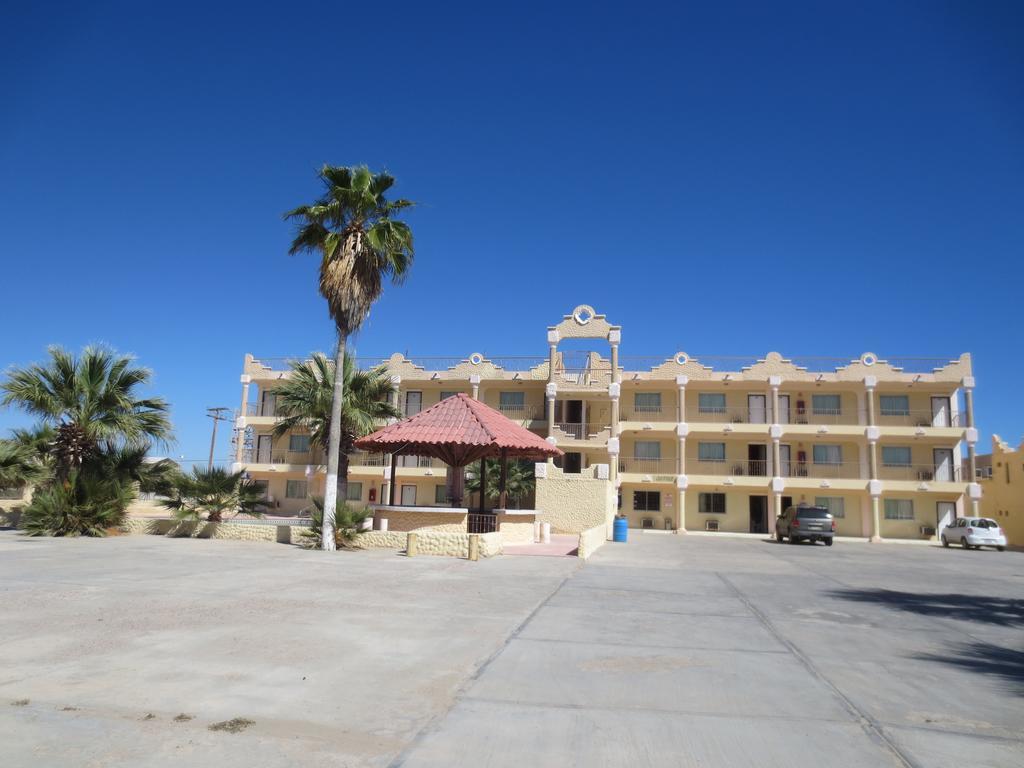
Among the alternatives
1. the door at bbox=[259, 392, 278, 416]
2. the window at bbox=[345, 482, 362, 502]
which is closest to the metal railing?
the window at bbox=[345, 482, 362, 502]

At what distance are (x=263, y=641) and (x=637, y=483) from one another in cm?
3579

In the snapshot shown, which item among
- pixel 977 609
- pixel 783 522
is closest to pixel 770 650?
pixel 977 609

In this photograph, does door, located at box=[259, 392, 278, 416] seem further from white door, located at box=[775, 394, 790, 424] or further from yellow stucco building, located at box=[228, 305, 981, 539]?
white door, located at box=[775, 394, 790, 424]

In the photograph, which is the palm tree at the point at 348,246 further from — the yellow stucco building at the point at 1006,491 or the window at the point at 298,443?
the yellow stucco building at the point at 1006,491

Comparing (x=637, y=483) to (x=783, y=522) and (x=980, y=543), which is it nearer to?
(x=783, y=522)

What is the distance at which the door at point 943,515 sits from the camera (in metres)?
40.1

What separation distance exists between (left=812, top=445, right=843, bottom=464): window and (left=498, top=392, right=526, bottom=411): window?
17645 millimetres

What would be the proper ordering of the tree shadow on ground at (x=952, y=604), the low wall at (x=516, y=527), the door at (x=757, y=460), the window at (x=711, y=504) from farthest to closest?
the window at (x=711, y=504) → the door at (x=757, y=460) → the low wall at (x=516, y=527) → the tree shadow on ground at (x=952, y=604)

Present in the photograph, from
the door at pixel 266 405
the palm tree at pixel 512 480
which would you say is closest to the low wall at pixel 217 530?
the palm tree at pixel 512 480

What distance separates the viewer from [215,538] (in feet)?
72.9

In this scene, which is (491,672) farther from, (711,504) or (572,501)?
(711,504)

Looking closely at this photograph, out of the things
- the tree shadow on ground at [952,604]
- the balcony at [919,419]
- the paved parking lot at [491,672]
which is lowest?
the tree shadow on ground at [952,604]

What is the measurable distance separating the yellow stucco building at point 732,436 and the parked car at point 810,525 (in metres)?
7.88

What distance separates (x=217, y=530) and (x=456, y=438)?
811cm
